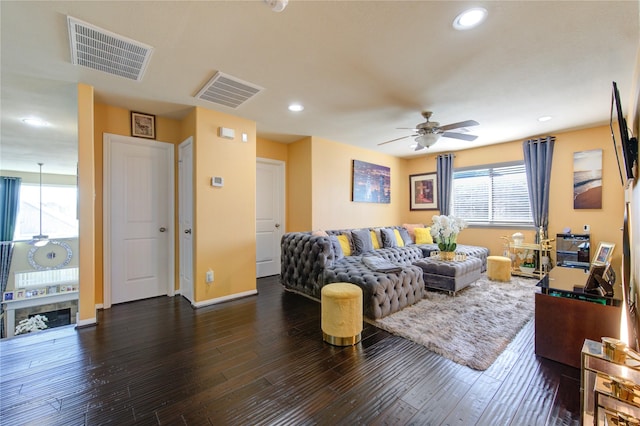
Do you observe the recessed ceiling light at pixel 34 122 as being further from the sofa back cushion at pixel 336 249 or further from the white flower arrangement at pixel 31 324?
the sofa back cushion at pixel 336 249

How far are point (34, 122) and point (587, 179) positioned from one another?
901 centimetres

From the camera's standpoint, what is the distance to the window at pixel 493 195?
5.18m

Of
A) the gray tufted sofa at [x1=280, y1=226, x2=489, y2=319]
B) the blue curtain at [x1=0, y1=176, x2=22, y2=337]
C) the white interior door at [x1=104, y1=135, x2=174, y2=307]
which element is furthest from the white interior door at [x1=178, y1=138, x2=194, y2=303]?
the blue curtain at [x1=0, y1=176, x2=22, y2=337]

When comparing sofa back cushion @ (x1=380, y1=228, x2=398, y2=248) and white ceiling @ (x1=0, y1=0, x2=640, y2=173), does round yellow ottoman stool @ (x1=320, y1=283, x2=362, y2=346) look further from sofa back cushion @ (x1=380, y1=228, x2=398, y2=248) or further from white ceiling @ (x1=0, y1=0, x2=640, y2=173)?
sofa back cushion @ (x1=380, y1=228, x2=398, y2=248)

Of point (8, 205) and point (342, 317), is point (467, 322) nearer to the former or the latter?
point (342, 317)

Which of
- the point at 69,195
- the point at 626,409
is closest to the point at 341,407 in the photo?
the point at 626,409

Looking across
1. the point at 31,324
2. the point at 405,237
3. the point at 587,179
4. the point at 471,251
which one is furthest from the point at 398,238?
the point at 31,324

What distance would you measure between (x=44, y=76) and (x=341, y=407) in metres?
4.06

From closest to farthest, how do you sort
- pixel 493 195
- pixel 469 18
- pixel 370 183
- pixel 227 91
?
pixel 469 18
pixel 227 91
pixel 493 195
pixel 370 183

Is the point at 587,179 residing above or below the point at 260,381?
above

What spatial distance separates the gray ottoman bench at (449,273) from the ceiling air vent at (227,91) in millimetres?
3416

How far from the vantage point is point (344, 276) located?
3145 mm

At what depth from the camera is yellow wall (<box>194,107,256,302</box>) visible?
11.2 feet

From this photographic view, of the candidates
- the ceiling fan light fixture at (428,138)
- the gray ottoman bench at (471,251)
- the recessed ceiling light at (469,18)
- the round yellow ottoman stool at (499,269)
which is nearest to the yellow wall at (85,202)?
the recessed ceiling light at (469,18)
